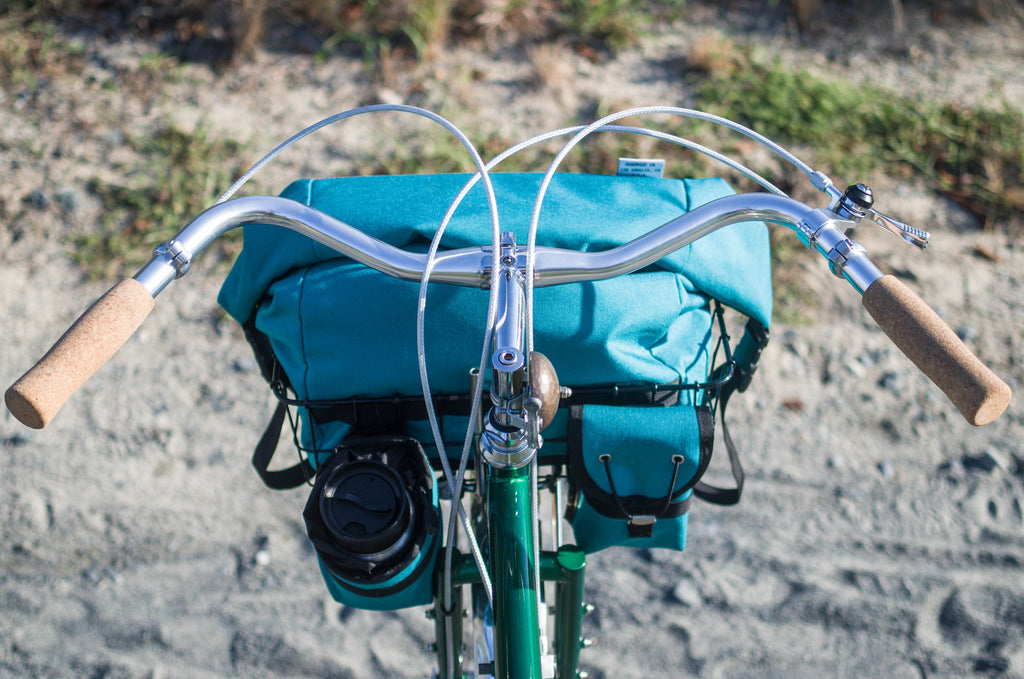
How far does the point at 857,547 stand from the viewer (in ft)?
7.71

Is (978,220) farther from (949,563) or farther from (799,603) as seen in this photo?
(799,603)

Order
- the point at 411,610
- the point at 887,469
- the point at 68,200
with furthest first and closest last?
the point at 68,200 < the point at 887,469 < the point at 411,610

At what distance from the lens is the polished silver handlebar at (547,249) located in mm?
1041

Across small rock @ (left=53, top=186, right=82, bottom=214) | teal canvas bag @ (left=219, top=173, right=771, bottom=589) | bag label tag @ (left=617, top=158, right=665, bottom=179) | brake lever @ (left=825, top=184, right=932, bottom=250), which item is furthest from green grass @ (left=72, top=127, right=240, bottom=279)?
brake lever @ (left=825, top=184, right=932, bottom=250)

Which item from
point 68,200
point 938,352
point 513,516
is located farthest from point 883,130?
point 68,200

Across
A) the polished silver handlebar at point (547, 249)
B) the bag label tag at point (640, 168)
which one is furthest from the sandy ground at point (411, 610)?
the polished silver handlebar at point (547, 249)

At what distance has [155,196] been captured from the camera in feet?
10.3

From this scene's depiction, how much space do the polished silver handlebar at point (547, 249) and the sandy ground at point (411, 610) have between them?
1.42 meters

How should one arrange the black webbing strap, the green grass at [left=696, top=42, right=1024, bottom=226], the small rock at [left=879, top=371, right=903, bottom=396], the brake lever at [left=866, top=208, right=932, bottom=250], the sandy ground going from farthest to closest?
the green grass at [left=696, top=42, right=1024, bottom=226] → the small rock at [left=879, top=371, right=903, bottom=396] → the sandy ground → the black webbing strap → the brake lever at [left=866, top=208, right=932, bottom=250]

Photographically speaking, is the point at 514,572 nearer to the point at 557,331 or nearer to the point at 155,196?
the point at 557,331

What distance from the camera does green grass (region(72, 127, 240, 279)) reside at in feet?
9.81

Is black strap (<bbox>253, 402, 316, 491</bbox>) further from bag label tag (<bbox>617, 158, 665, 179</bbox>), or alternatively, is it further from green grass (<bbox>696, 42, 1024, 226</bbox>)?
green grass (<bbox>696, 42, 1024, 226</bbox>)

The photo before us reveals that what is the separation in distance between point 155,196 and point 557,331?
254 cm

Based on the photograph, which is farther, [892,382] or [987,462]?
[892,382]
